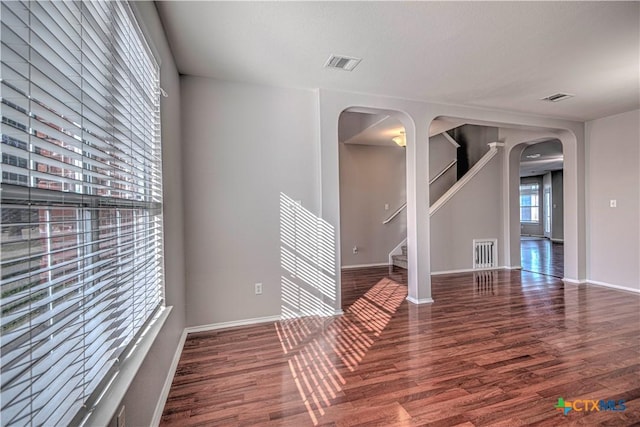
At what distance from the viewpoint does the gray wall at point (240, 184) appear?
306 centimetres

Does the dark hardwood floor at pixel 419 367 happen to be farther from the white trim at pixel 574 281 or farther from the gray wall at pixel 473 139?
the gray wall at pixel 473 139

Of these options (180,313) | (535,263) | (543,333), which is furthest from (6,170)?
(535,263)

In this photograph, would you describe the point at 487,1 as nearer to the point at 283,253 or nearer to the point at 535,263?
the point at 283,253

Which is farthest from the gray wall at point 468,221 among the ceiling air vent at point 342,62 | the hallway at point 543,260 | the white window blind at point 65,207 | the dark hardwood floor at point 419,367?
the white window blind at point 65,207

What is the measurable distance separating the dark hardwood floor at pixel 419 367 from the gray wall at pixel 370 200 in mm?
2374

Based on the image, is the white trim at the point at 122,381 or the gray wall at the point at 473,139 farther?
the gray wall at the point at 473,139

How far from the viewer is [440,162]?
6.64 meters

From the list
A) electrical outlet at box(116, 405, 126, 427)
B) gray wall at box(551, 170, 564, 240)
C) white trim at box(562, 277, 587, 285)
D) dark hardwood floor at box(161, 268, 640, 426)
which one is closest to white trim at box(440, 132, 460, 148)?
white trim at box(562, 277, 587, 285)

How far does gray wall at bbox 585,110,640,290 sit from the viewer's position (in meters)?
4.32

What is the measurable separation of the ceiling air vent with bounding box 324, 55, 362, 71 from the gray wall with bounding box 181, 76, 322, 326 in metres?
0.62

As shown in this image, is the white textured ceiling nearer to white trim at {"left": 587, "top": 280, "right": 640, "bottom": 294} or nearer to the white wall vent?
white trim at {"left": 587, "top": 280, "right": 640, "bottom": 294}

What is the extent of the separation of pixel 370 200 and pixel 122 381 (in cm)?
538

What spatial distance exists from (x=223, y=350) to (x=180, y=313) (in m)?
0.50

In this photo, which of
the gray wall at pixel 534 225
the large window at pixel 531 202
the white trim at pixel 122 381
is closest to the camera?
the white trim at pixel 122 381
